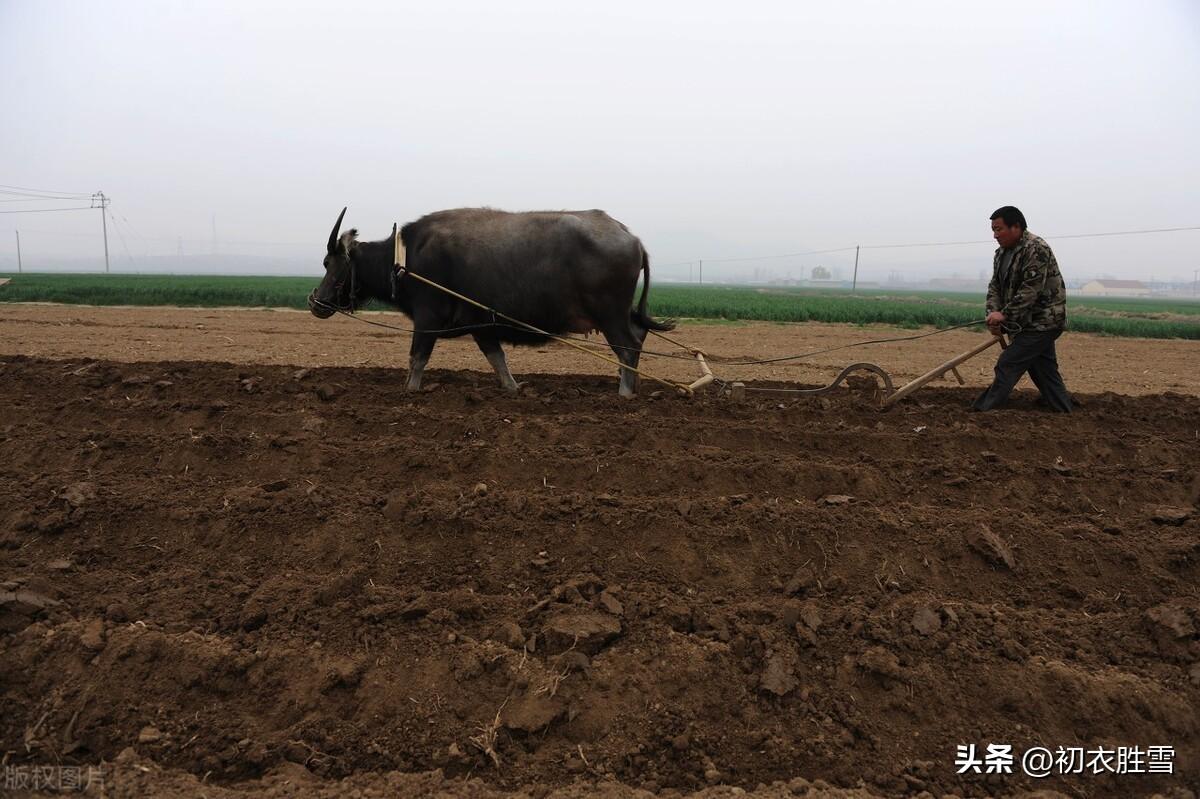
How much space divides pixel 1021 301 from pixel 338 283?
23.9 ft

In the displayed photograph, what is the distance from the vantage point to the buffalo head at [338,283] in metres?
8.46

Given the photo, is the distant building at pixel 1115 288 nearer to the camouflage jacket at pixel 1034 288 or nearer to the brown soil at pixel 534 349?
the brown soil at pixel 534 349

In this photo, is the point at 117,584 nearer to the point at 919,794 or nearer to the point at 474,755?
the point at 474,755

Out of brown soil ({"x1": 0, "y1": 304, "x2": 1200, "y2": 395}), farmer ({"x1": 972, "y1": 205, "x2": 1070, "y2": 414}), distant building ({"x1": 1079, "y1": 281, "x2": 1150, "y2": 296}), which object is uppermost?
distant building ({"x1": 1079, "y1": 281, "x2": 1150, "y2": 296})

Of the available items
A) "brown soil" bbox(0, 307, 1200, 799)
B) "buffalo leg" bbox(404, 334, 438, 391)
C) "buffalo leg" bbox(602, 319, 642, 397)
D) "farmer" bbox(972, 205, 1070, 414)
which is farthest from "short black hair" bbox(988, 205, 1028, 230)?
"buffalo leg" bbox(404, 334, 438, 391)

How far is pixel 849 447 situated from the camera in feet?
20.5

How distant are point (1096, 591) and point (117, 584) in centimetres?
535

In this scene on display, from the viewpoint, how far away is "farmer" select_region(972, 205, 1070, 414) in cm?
705

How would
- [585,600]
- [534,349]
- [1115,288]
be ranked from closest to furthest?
1. [585,600]
2. [534,349]
3. [1115,288]

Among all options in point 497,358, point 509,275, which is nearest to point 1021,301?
point 509,275

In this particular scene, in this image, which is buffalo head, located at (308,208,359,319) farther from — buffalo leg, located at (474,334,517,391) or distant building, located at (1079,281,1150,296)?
distant building, located at (1079,281,1150,296)

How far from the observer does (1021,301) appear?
709 cm

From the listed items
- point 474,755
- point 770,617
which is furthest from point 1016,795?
point 474,755

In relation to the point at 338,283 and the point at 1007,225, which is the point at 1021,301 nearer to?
the point at 1007,225
